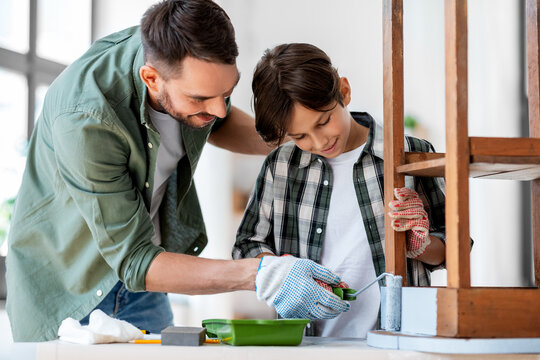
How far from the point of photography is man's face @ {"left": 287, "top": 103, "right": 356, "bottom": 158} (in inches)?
61.1

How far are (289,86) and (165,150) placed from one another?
0.47 metres

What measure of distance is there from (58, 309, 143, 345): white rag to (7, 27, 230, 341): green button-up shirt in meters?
0.24

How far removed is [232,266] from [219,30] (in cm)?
57

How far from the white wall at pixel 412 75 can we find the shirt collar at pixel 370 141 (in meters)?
1.91

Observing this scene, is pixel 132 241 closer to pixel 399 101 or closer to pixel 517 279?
pixel 399 101

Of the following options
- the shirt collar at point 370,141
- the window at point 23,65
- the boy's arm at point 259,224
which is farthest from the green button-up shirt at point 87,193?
the window at point 23,65

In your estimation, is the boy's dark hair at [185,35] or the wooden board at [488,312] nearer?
the wooden board at [488,312]

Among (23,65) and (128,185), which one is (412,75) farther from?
(128,185)

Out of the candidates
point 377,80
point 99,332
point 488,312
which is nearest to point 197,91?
point 99,332

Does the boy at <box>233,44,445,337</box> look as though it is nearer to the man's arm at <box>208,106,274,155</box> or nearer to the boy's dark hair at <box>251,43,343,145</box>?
the boy's dark hair at <box>251,43,343,145</box>

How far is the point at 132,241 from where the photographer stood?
153 cm

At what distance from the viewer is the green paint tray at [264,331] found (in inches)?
46.7

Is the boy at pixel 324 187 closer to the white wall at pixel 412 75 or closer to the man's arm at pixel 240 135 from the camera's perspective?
the man's arm at pixel 240 135

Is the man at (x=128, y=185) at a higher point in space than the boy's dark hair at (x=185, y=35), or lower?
lower
